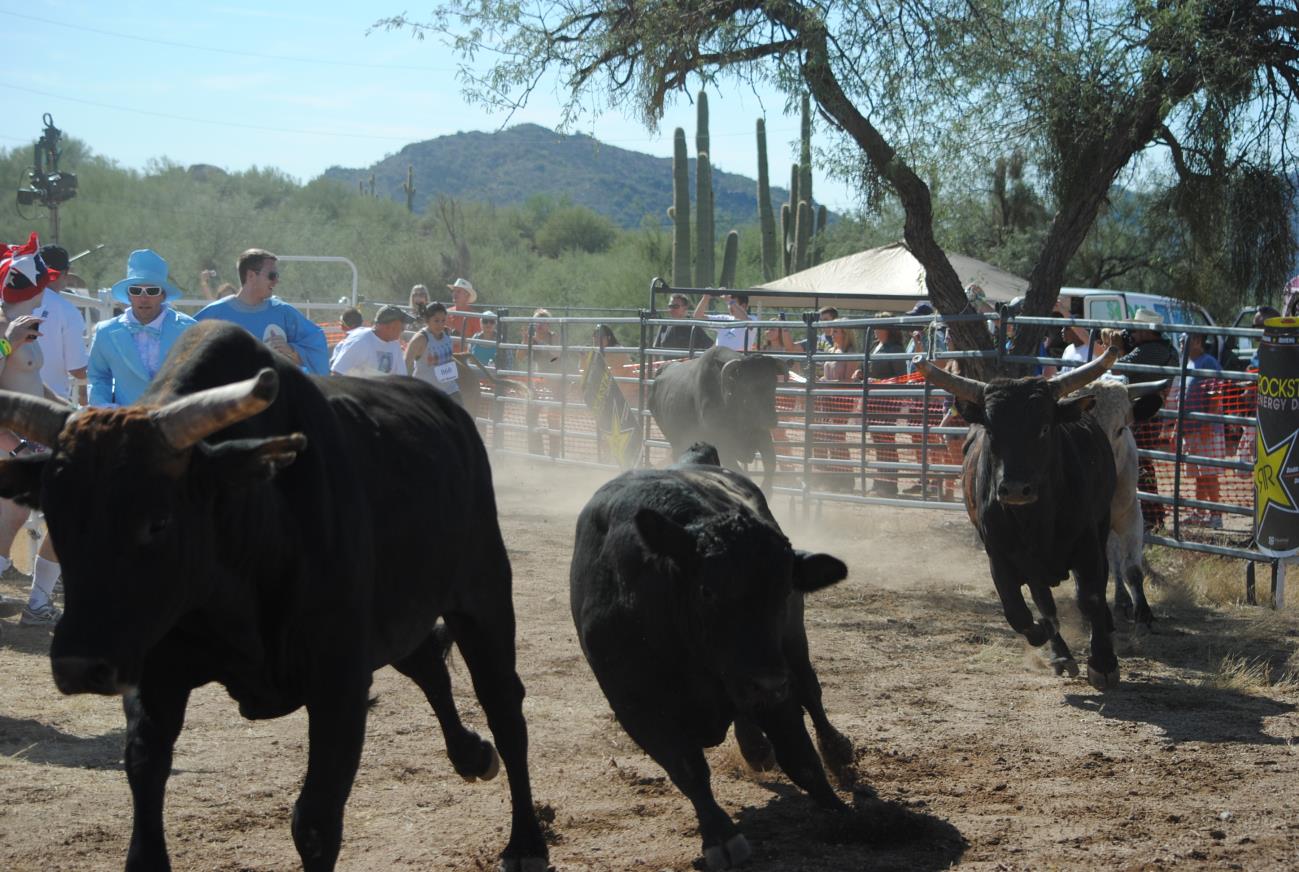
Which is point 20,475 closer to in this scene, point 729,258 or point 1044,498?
point 1044,498

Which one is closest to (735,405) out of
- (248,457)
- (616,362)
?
(616,362)

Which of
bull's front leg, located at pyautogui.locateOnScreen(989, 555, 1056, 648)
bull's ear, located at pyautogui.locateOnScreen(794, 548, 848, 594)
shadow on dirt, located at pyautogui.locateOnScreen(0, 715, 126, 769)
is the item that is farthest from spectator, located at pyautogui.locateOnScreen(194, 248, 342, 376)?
bull's front leg, located at pyautogui.locateOnScreen(989, 555, 1056, 648)

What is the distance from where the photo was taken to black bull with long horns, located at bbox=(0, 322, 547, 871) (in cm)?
310

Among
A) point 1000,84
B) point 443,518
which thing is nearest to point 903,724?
point 443,518

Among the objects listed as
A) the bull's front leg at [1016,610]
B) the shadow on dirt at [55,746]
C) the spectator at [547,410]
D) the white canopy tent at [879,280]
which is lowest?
the shadow on dirt at [55,746]

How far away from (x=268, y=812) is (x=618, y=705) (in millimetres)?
1356

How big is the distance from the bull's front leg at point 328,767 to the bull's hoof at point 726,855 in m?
1.28

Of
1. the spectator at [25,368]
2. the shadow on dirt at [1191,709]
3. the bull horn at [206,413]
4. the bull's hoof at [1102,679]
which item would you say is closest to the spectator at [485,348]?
the spectator at [25,368]

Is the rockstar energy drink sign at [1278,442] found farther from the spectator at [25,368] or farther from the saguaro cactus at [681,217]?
the saguaro cactus at [681,217]

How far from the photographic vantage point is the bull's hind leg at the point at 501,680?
4.61 meters

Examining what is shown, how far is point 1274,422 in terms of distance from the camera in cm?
887

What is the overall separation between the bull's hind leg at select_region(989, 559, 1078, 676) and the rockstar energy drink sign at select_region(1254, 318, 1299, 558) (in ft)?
7.88

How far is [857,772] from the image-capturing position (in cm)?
545

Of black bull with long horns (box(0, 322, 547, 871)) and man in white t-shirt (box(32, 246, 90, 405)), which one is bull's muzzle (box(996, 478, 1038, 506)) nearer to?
black bull with long horns (box(0, 322, 547, 871))
